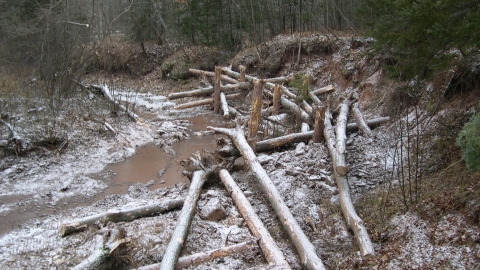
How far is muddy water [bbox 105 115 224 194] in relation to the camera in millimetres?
8617

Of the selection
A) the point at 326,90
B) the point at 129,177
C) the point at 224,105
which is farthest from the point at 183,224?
the point at 326,90

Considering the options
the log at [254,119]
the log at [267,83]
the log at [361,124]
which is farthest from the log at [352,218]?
the log at [267,83]

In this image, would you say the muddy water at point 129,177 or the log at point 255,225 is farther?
the muddy water at point 129,177

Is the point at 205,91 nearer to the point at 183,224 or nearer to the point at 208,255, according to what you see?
the point at 183,224

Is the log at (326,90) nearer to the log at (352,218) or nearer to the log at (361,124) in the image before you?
the log at (361,124)

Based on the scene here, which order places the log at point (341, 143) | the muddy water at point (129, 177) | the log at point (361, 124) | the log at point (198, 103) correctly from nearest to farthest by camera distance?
the log at point (341, 143) → the muddy water at point (129, 177) → the log at point (361, 124) → the log at point (198, 103)

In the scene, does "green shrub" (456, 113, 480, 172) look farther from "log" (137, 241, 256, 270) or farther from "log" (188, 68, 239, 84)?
"log" (188, 68, 239, 84)

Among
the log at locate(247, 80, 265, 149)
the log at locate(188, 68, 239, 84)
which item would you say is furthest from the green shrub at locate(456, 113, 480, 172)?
the log at locate(188, 68, 239, 84)

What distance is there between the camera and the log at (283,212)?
15.3ft

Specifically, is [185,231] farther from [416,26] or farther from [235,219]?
[416,26]

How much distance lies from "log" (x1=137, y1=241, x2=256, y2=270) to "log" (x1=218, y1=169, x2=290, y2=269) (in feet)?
0.71

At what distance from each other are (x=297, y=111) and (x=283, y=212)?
610 centimetres

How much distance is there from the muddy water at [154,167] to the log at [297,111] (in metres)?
2.72

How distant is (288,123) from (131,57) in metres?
15.2
